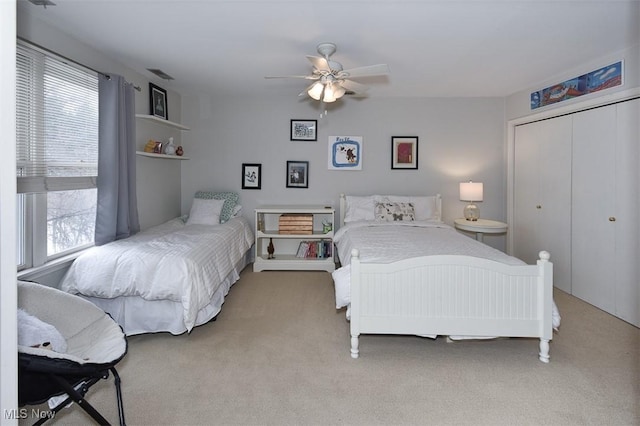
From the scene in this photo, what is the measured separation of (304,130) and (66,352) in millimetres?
3754

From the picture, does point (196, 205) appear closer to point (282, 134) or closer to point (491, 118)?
point (282, 134)

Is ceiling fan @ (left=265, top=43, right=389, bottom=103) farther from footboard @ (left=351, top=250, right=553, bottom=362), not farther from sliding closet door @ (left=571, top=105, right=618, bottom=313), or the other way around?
sliding closet door @ (left=571, top=105, right=618, bottom=313)

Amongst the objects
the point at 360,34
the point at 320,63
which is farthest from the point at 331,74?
the point at 360,34

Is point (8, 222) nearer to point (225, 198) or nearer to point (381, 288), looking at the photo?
point (381, 288)

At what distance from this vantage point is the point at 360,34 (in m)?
2.69

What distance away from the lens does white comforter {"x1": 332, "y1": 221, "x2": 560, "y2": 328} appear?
8.56 ft

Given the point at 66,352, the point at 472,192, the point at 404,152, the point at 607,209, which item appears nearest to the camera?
the point at 66,352

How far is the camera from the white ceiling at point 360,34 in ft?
7.55

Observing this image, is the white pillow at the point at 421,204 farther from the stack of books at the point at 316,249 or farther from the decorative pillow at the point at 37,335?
the decorative pillow at the point at 37,335

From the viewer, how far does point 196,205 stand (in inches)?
176

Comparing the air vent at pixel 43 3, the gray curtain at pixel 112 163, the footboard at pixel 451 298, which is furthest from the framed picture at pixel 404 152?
the air vent at pixel 43 3

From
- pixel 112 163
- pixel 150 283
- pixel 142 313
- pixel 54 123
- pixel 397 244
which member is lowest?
pixel 142 313

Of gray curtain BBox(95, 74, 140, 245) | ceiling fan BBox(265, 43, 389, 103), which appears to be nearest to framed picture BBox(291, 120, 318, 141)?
ceiling fan BBox(265, 43, 389, 103)

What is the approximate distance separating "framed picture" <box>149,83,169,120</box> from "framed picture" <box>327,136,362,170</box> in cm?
203
